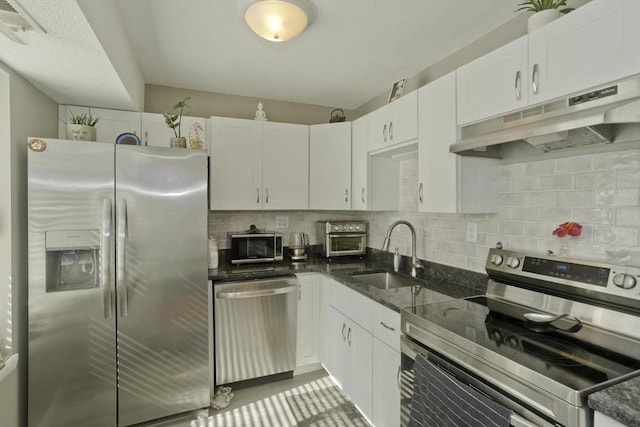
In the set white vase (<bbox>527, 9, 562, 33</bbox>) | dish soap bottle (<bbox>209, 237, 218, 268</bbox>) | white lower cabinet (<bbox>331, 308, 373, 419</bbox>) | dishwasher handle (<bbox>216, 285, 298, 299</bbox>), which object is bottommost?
white lower cabinet (<bbox>331, 308, 373, 419</bbox>)

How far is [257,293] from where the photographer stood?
8.02ft

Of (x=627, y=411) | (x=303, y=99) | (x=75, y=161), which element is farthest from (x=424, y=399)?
(x=303, y=99)

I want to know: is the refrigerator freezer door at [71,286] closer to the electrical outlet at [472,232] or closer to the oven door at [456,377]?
the oven door at [456,377]

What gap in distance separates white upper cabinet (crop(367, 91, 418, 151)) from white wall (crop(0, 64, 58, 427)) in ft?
7.23

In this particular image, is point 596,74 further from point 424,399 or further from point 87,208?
point 87,208

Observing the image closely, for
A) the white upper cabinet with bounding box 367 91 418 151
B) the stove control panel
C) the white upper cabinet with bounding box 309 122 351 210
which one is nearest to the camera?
the stove control panel

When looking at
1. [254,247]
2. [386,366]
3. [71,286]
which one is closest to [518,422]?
[386,366]

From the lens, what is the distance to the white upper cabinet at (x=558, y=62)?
1082mm

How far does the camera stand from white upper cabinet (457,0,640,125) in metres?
1.08

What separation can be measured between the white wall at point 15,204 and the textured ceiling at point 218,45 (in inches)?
5.2

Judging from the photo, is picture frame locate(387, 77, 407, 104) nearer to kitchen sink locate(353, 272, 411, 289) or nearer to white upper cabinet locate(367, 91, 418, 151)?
white upper cabinet locate(367, 91, 418, 151)

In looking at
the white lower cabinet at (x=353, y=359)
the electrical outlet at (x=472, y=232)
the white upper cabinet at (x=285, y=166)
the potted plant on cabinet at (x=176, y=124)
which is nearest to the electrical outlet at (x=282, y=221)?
the white upper cabinet at (x=285, y=166)

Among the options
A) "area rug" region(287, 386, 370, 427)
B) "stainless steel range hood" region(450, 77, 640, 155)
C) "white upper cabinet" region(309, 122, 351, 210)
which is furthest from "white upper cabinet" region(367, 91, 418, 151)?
"area rug" region(287, 386, 370, 427)

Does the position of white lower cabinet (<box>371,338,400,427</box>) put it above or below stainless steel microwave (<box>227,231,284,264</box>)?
below
